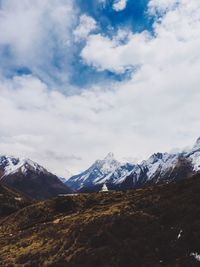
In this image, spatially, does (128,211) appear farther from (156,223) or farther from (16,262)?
(16,262)

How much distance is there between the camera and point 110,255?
117 feet

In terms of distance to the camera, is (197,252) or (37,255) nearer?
(197,252)

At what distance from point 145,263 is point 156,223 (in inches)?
338

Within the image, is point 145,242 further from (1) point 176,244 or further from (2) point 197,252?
(2) point 197,252

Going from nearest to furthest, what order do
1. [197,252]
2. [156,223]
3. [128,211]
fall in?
[197,252] < [156,223] < [128,211]

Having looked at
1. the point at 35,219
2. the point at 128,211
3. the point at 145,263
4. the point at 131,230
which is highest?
the point at 35,219

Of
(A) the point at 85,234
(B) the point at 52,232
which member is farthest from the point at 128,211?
(B) the point at 52,232

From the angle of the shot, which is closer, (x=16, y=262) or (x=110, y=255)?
(x=110, y=255)

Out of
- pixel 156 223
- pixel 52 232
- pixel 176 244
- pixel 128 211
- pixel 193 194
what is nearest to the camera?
pixel 176 244

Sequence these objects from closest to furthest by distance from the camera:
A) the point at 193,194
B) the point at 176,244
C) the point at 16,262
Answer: the point at 176,244
the point at 16,262
the point at 193,194

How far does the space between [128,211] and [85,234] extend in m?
8.09

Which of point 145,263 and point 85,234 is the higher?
point 85,234

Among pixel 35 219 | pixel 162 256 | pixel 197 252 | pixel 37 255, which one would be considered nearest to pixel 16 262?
pixel 37 255

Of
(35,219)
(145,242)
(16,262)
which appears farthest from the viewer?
(35,219)
